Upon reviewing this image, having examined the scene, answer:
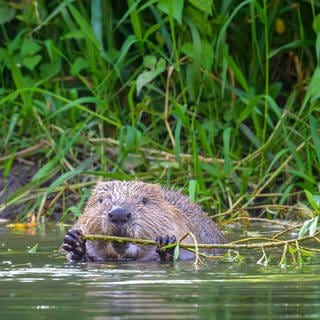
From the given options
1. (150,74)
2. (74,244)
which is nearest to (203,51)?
(150,74)

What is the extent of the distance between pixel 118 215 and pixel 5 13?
10.9ft

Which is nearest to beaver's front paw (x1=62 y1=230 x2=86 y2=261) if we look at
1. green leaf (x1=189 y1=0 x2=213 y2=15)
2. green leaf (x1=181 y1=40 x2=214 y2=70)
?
green leaf (x1=189 y1=0 x2=213 y2=15)

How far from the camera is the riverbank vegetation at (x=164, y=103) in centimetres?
814

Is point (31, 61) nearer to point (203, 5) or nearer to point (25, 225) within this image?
point (25, 225)

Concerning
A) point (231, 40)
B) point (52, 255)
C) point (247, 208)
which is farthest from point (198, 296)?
point (231, 40)

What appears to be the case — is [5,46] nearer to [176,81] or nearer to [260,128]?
[176,81]

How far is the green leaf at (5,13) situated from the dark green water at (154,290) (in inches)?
119

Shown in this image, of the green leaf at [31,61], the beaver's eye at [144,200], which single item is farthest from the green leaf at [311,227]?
the green leaf at [31,61]

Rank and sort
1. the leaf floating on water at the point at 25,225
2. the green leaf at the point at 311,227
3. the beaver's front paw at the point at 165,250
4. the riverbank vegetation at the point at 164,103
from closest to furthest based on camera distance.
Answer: the green leaf at the point at 311,227 → the beaver's front paw at the point at 165,250 → the leaf floating on water at the point at 25,225 → the riverbank vegetation at the point at 164,103

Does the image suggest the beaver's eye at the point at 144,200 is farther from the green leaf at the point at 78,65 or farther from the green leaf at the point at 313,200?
the green leaf at the point at 78,65

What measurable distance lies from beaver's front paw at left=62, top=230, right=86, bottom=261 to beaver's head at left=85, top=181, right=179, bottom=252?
0.11m

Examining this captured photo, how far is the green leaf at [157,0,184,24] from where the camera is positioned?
7961 millimetres

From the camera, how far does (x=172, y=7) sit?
315 inches

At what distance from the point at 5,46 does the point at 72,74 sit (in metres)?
0.80
